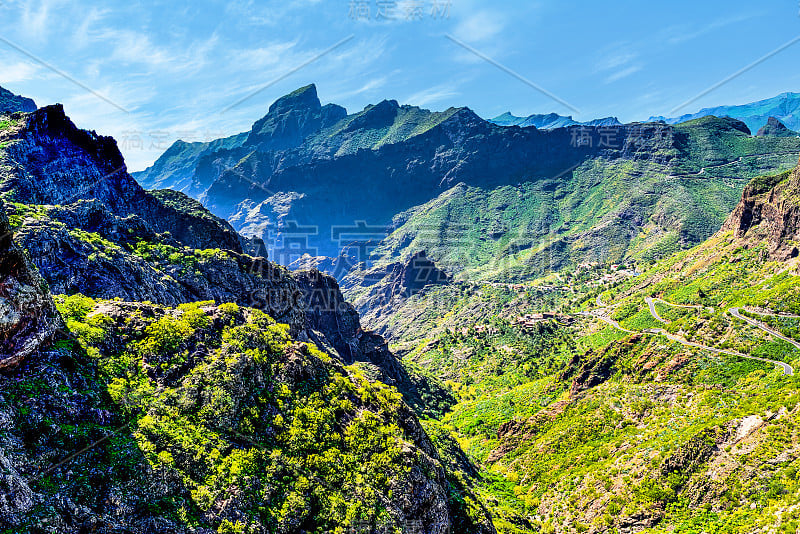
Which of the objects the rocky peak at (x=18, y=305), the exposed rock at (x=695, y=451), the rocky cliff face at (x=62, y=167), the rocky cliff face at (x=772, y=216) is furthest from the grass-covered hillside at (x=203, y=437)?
the rocky cliff face at (x=772, y=216)

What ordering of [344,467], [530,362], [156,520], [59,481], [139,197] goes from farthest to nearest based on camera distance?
[530,362], [139,197], [344,467], [156,520], [59,481]

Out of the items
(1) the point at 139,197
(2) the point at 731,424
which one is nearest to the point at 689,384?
(2) the point at 731,424

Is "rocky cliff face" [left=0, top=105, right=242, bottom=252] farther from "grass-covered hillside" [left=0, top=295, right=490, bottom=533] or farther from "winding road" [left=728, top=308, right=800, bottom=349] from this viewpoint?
"winding road" [left=728, top=308, right=800, bottom=349]

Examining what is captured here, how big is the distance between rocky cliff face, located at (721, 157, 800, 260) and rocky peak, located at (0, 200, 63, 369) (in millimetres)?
135471

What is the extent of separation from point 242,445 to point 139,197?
68973 mm

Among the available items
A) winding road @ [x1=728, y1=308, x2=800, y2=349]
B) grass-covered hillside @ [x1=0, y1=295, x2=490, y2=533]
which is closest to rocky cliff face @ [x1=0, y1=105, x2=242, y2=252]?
grass-covered hillside @ [x1=0, y1=295, x2=490, y2=533]

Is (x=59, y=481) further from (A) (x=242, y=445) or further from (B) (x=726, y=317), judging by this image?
(B) (x=726, y=317)

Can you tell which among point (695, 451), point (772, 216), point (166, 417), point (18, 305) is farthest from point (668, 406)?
point (772, 216)

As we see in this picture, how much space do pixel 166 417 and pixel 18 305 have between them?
37.8ft

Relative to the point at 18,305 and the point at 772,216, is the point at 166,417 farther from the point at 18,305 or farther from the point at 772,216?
the point at 772,216

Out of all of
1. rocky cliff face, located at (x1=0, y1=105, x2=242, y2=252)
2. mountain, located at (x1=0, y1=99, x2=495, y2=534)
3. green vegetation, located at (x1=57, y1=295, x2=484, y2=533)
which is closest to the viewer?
mountain, located at (x1=0, y1=99, x2=495, y2=534)

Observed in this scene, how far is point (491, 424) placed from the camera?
326 ft

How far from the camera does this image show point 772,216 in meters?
112

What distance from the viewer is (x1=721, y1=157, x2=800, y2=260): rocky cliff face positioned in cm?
9875
